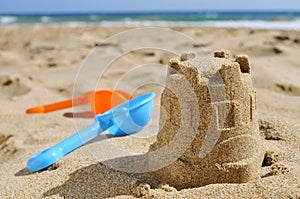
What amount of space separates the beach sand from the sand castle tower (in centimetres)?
6

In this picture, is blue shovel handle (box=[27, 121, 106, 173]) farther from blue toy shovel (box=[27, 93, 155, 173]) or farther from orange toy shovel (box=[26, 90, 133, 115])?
orange toy shovel (box=[26, 90, 133, 115])

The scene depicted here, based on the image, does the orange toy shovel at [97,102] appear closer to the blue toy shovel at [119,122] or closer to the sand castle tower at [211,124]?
the blue toy shovel at [119,122]

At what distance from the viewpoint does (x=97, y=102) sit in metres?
2.93

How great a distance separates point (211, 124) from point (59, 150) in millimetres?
914

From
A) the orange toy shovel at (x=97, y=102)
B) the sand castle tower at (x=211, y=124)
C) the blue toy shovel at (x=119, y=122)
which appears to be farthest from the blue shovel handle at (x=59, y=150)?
the sand castle tower at (x=211, y=124)

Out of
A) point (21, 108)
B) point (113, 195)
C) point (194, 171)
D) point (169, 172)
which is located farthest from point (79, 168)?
point (21, 108)

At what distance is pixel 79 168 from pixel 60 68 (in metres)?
3.11

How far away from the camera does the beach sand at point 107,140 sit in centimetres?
154

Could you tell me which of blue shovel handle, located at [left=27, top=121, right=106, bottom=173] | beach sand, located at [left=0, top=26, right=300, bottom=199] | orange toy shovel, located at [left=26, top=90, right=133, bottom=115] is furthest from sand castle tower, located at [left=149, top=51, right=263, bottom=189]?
orange toy shovel, located at [left=26, top=90, right=133, bottom=115]

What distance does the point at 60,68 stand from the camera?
4.80 m

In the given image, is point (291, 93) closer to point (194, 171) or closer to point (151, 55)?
point (194, 171)

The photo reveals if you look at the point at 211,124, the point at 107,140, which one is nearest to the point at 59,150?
the point at 107,140

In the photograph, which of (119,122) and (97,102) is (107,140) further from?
(97,102)

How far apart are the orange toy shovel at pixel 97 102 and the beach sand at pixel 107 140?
0.10 metres
